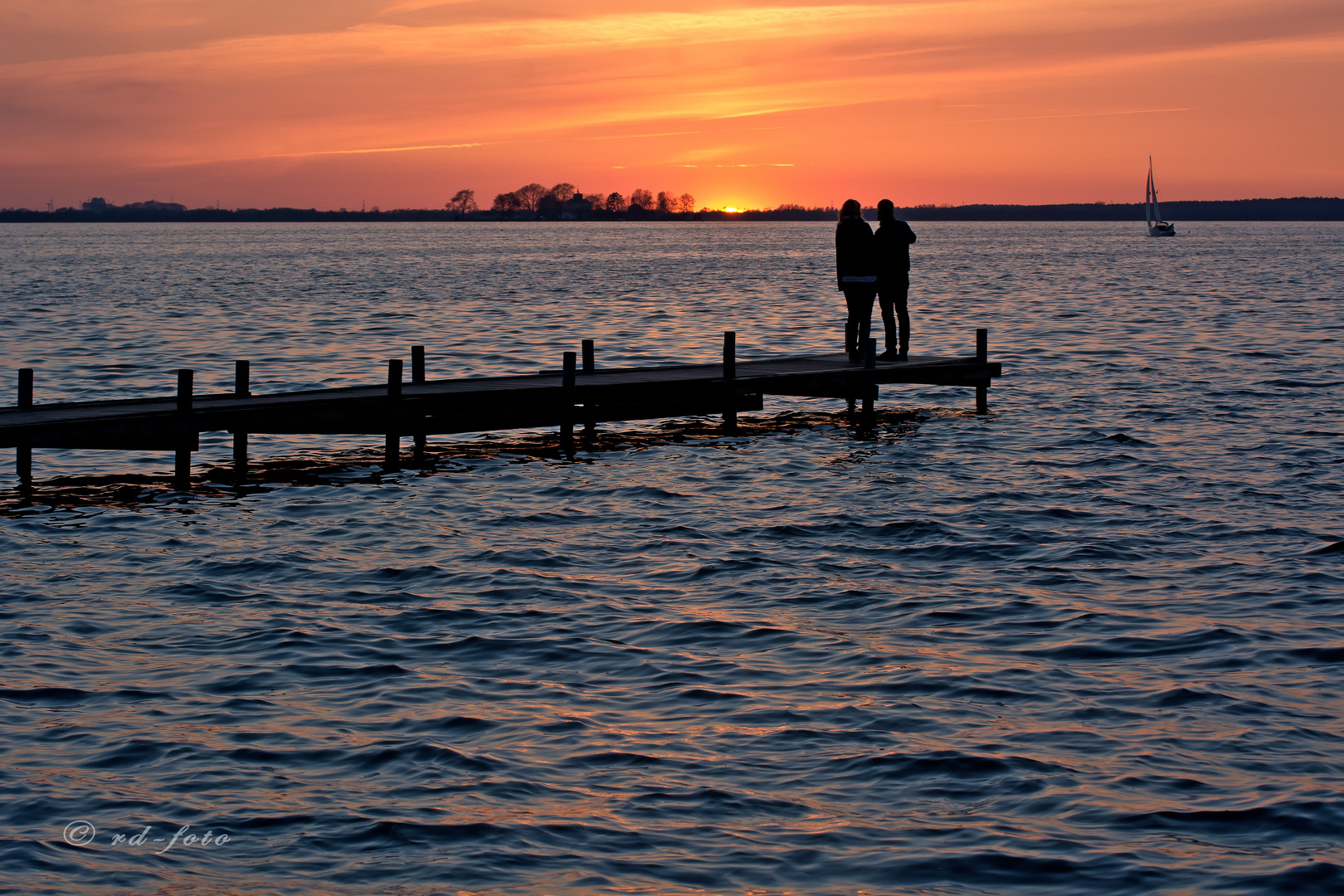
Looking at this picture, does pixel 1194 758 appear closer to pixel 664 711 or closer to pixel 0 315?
pixel 664 711

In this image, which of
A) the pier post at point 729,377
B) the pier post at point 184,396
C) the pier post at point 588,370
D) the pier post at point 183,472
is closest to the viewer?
the pier post at point 184,396

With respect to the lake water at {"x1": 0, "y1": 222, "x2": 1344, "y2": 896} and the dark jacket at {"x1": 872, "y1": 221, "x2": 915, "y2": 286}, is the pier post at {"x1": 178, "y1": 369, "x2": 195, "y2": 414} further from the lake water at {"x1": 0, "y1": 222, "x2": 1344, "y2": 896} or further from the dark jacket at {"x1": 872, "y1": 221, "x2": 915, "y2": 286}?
the dark jacket at {"x1": 872, "y1": 221, "x2": 915, "y2": 286}

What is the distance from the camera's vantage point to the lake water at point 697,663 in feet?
22.4

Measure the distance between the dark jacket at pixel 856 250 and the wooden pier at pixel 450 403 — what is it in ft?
5.52

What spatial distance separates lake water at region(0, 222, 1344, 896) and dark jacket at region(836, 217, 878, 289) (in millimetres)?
2671

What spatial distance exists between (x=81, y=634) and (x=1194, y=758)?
804cm

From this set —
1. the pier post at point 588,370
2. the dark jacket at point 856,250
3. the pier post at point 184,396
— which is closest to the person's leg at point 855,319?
the dark jacket at point 856,250

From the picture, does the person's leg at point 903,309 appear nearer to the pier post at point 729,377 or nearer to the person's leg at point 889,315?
the person's leg at point 889,315

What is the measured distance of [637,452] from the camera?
2031 cm

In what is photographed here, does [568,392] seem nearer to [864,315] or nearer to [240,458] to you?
[240,458]

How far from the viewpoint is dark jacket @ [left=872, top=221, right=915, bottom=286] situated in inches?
798

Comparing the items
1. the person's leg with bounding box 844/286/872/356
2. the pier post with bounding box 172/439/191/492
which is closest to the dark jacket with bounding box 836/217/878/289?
the person's leg with bounding box 844/286/872/356

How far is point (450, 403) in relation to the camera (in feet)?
61.9

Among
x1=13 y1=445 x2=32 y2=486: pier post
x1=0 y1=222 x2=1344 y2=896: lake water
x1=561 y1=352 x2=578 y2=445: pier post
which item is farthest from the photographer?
x1=561 y1=352 x2=578 y2=445: pier post
